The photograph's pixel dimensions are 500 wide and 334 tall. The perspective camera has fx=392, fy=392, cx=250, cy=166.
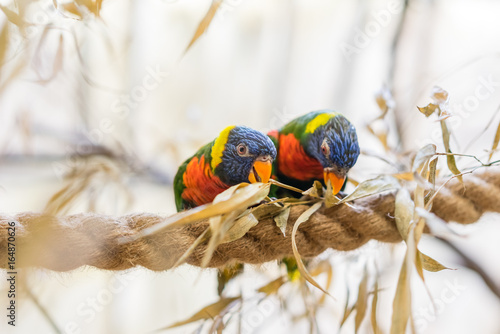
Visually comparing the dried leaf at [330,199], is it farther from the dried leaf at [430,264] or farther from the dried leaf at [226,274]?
the dried leaf at [226,274]

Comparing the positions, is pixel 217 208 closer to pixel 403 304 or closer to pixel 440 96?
pixel 403 304

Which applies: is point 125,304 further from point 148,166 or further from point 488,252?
point 488,252

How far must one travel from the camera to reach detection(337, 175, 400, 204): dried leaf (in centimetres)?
105

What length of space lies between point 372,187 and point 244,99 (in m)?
2.50

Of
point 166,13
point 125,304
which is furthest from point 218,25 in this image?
point 125,304

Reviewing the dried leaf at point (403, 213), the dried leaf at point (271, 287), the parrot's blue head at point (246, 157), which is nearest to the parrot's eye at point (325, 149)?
the parrot's blue head at point (246, 157)

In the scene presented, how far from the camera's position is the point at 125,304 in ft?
11.1

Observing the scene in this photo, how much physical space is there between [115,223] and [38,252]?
0.58 ft

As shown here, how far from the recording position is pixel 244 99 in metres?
3.45

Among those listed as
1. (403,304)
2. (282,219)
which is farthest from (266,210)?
(403,304)

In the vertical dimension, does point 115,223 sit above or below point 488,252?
above

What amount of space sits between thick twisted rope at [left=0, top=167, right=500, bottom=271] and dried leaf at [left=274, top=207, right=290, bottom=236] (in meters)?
0.03

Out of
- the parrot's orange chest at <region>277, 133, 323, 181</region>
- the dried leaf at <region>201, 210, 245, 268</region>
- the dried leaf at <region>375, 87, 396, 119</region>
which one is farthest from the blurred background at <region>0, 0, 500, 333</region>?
the dried leaf at <region>201, 210, 245, 268</region>

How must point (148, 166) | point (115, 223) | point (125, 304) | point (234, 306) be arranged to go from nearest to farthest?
point (115, 223), point (234, 306), point (148, 166), point (125, 304)
